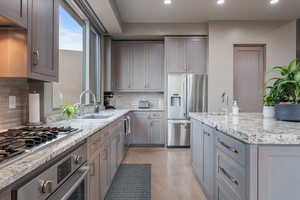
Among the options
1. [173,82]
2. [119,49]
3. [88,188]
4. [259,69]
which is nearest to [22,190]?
[88,188]

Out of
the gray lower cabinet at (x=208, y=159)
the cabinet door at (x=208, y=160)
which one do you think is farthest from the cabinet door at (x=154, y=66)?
the cabinet door at (x=208, y=160)

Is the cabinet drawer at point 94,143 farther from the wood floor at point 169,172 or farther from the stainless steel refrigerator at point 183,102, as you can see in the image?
the stainless steel refrigerator at point 183,102

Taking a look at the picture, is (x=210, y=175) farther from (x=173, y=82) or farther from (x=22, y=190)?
(x=173, y=82)

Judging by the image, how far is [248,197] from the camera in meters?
1.18

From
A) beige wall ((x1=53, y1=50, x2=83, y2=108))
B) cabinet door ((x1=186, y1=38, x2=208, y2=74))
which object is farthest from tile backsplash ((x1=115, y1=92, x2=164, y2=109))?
beige wall ((x1=53, y1=50, x2=83, y2=108))

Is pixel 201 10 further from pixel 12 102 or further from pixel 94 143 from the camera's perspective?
pixel 12 102

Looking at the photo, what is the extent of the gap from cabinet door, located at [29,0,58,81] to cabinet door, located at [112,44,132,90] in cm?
354

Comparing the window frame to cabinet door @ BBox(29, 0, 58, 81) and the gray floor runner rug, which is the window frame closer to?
cabinet door @ BBox(29, 0, 58, 81)

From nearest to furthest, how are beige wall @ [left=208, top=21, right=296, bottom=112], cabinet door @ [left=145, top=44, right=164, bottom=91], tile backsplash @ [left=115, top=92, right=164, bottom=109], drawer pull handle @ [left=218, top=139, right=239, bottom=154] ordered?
drawer pull handle @ [left=218, top=139, right=239, bottom=154]
beige wall @ [left=208, top=21, right=296, bottom=112]
cabinet door @ [left=145, top=44, right=164, bottom=91]
tile backsplash @ [left=115, top=92, right=164, bottom=109]

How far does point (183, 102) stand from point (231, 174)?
140 inches

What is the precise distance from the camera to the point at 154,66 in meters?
5.47

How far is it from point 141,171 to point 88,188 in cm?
184

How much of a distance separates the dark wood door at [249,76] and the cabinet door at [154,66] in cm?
176

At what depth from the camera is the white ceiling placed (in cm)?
397
